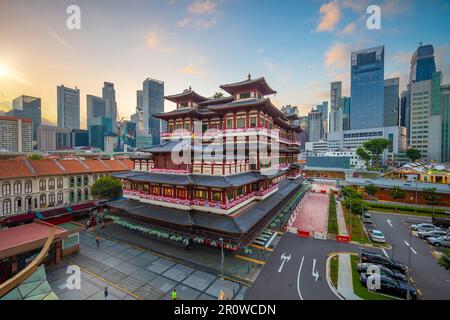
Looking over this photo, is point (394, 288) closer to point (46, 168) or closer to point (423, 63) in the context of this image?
point (46, 168)

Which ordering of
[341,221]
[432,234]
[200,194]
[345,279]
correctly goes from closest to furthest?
[345,279] → [200,194] → [432,234] → [341,221]

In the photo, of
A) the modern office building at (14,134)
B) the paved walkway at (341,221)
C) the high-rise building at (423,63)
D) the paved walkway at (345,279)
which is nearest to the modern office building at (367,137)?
the high-rise building at (423,63)

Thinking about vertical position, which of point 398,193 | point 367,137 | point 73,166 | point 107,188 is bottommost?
point 398,193

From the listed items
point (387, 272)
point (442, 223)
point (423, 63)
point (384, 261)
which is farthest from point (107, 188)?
point (423, 63)

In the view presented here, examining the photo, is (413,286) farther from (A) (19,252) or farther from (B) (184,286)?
(A) (19,252)

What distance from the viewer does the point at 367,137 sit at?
5556 inches

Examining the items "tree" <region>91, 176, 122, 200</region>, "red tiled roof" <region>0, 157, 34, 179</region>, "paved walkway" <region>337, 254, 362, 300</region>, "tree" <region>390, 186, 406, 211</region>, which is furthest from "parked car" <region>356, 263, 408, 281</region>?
"red tiled roof" <region>0, 157, 34, 179</region>

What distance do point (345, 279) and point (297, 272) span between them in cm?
476

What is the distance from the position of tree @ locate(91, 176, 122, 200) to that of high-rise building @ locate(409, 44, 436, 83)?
26264cm

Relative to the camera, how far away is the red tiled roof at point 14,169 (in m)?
31.7

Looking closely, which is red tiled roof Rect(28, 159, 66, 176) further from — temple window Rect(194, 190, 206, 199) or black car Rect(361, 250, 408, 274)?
black car Rect(361, 250, 408, 274)
